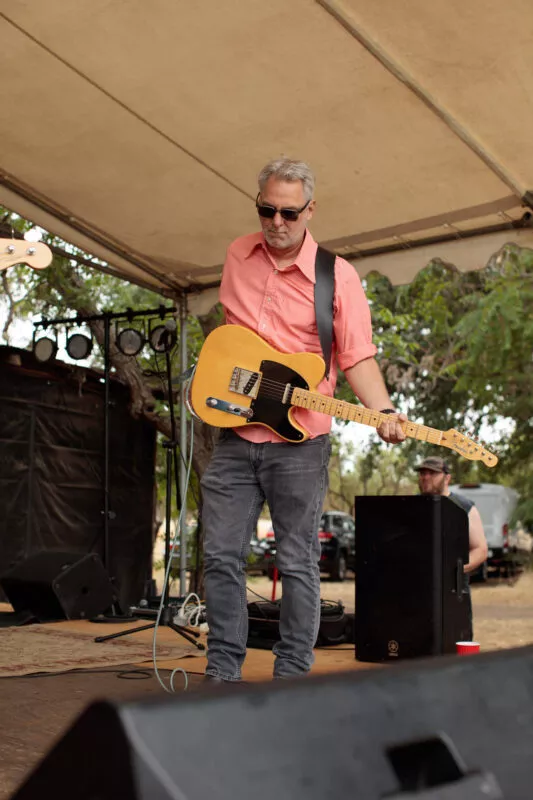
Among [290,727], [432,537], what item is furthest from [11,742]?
[432,537]

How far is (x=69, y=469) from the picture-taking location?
351 inches

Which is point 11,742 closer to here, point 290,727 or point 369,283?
point 290,727

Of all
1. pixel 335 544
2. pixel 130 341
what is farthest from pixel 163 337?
pixel 335 544

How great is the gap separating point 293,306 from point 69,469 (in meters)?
6.31

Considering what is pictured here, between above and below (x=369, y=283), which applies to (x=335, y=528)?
below

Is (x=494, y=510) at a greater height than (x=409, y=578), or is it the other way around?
(x=409, y=578)

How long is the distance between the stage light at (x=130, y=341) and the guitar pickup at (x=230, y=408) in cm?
448

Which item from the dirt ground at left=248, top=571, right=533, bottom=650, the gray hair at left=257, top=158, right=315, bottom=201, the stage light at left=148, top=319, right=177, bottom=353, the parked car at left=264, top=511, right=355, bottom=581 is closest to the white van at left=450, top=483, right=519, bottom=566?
the dirt ground at left=248, top=571, right=533, bottom=650

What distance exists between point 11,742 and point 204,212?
3739 millimetres

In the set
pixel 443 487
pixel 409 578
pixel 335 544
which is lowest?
pixel 335 544

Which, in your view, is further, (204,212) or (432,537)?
(204,212)

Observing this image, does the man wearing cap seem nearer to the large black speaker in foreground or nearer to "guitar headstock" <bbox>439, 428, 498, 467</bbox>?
"guitar headstock" <bbox>439, 428, 498, 467</bbox>

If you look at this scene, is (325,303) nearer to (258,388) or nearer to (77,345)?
(258,388)

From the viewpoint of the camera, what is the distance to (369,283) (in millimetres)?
13000
